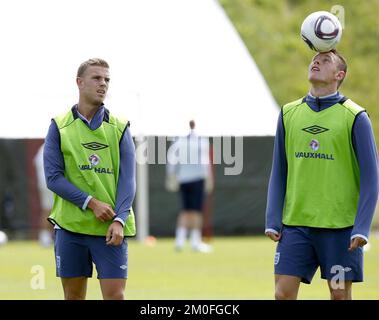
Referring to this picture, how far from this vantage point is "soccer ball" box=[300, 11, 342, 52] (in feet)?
28.1

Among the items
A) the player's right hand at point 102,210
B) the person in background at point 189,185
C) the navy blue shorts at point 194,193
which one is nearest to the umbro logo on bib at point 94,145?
the player's right hand at point 102,210

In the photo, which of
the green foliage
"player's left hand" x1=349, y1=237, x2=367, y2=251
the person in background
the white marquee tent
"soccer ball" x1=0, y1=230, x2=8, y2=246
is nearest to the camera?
"player's left hand" x1=349, y1=237, x2=367, y2=251

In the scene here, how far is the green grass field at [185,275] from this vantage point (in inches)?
534

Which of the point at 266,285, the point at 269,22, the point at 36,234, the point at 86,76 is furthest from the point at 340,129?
the point at 269,22

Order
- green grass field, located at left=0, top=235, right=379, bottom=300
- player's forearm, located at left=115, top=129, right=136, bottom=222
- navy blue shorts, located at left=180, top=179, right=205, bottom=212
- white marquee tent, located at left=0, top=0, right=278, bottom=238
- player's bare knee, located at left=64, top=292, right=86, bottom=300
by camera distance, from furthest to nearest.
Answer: navy blue shorts, located at left=180, top=179, right=205, bottom=212
white marquee tent, located at left=0, top=0, right=278, bottom=238
green grass field, located at left=0, top=235, right=379, bottom=300
player's bare knee, located at left=64, top=292, right=86, bottom=300
player's forearm, located at left=115, top=129, right=136, bottom=222

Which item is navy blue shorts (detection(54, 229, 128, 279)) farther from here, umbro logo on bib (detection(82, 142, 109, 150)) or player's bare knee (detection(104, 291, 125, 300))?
umbro logo on bib (detection(82, 142, 109, 150))

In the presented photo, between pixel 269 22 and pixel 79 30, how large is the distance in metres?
11.8

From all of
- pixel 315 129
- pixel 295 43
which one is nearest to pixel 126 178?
pixel 315 129

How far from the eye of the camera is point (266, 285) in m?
14.6

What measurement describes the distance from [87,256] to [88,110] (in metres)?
1.01

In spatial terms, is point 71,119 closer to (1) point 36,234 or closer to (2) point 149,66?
(2) point 149,66

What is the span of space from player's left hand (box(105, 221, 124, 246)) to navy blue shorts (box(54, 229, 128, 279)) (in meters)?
0.09

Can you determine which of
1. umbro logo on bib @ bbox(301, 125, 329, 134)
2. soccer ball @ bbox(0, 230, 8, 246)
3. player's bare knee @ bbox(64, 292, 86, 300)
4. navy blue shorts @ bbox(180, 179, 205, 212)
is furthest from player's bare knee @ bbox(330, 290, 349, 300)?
soccer ball @ bbox(0, 230, 8, 246)

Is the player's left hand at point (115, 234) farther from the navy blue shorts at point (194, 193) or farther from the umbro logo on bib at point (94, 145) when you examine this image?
the navy blue shorts at point (194, 193)
